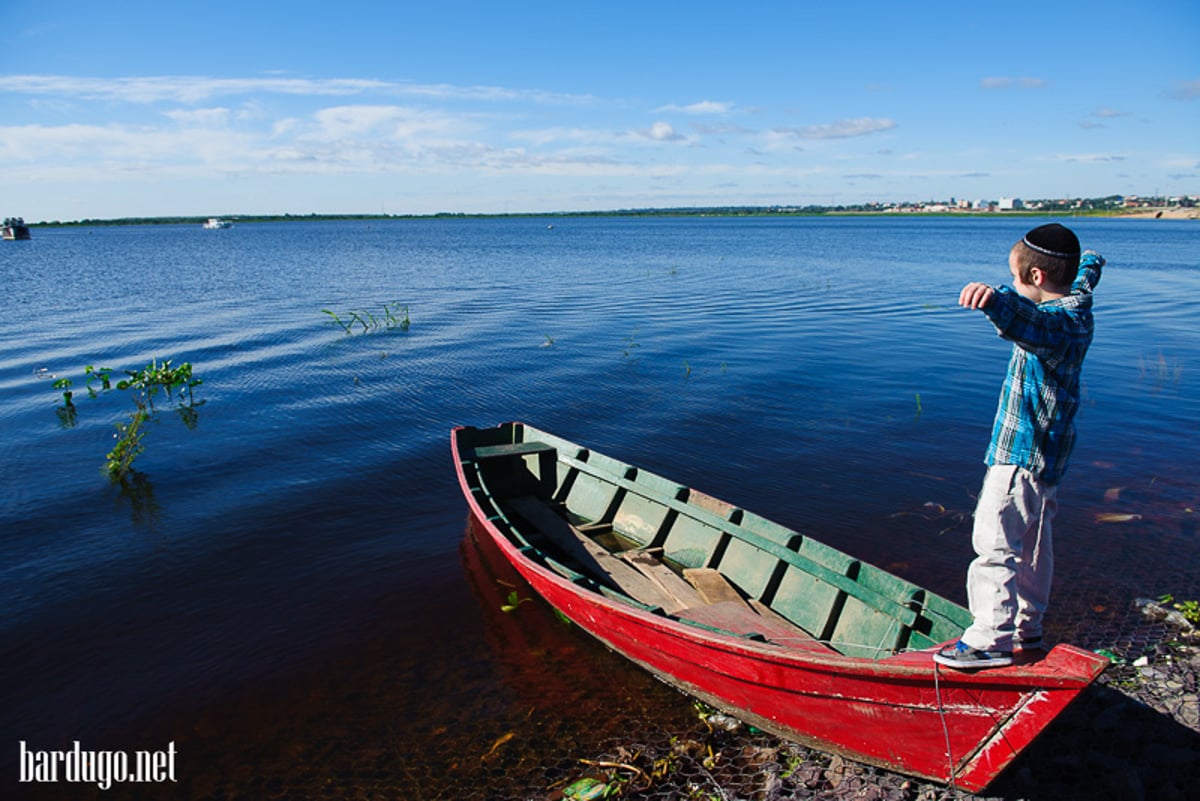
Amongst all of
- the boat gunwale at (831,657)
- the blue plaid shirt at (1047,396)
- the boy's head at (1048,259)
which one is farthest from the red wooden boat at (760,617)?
the boy's head at (1048,259)

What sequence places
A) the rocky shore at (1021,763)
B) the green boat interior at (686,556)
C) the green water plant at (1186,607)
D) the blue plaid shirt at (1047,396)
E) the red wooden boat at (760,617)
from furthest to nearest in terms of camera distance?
the green water plant at (1186,607)
the green boat interior at (686,556)
the rocky shore at (1021,763)
the red wooden boat at (760,617)
the blue plaid shirt at (1047,396)

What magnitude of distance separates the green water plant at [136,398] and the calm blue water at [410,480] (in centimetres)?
35

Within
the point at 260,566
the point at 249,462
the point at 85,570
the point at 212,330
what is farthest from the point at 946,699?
the point at 212,330

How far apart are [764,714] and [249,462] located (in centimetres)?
1044

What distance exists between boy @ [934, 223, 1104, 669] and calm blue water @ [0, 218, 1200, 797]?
11.4 feet

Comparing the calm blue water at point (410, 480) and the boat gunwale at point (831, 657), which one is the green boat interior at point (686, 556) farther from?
the calm blue water at point (410, 480)

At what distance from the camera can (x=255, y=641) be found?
8.20 metres

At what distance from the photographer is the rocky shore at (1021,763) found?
529 centimetres

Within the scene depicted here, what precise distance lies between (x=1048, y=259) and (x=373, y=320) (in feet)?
76.4

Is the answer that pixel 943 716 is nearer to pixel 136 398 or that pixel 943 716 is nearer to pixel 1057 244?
pixel 1057 244

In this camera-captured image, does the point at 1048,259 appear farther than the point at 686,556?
No

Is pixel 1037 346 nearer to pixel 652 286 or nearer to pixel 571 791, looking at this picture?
pixel 571 791

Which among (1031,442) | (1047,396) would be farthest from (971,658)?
(1047,396)

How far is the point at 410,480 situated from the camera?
1238 cm
